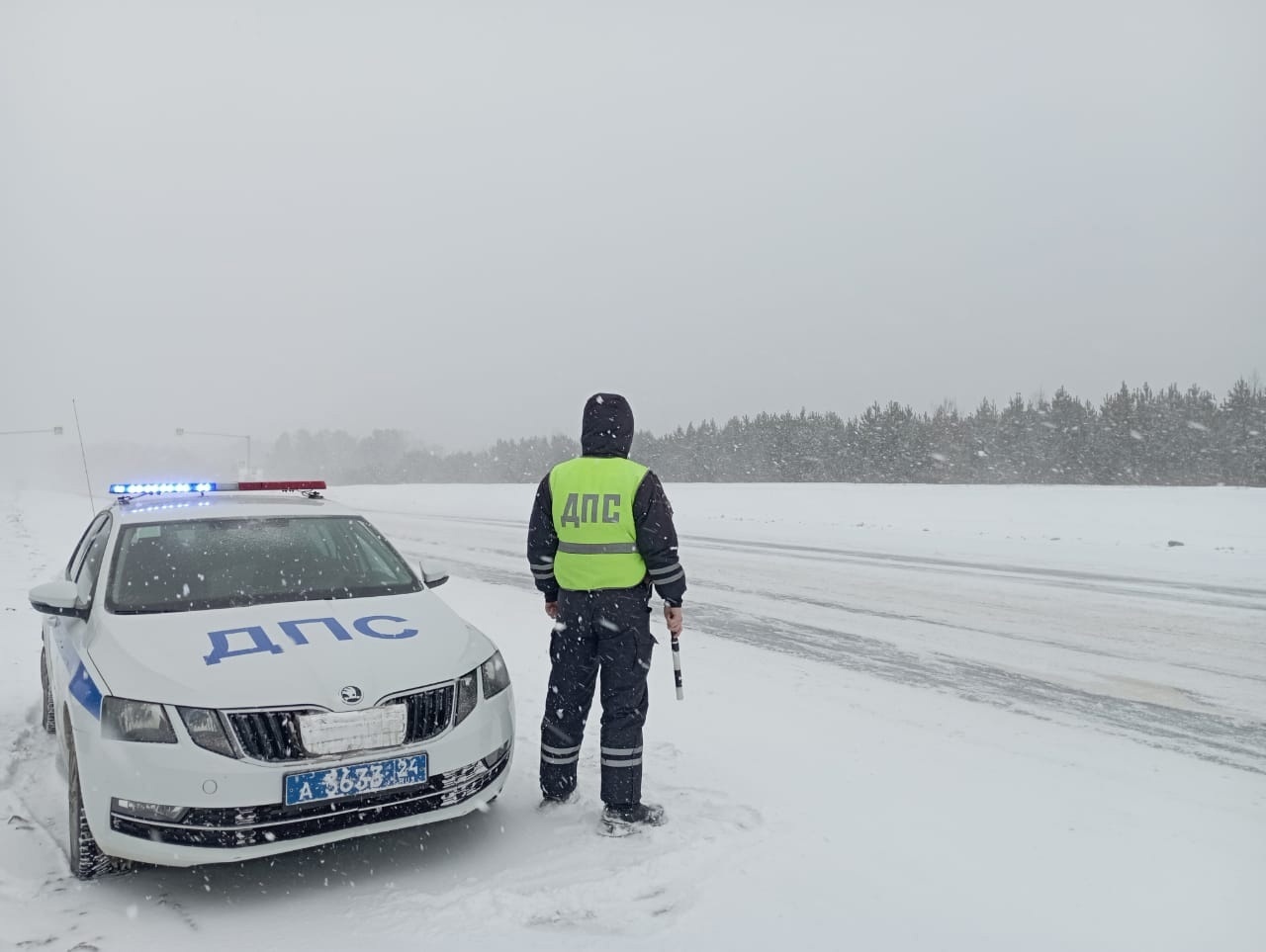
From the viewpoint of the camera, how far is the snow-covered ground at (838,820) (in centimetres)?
302

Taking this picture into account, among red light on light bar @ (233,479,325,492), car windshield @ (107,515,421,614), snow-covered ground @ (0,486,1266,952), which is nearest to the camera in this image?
snow-covered ground @ (0,486,1266,952)

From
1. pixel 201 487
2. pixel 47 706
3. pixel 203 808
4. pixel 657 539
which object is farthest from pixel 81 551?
pixel 657 539

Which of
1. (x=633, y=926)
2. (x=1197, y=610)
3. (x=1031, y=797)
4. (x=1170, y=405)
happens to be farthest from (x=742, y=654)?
(x=1170, y=405)

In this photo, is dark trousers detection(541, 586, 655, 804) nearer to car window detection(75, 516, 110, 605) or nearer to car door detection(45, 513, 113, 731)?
car door detection(45, 513, 113, 731)

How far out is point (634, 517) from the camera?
3.90 meters

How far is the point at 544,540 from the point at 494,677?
0.68m

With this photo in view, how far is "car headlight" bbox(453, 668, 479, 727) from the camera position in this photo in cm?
354

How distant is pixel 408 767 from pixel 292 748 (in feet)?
1.43

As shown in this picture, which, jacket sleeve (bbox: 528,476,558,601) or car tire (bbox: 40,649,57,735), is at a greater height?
jacket sleeve (bbox: 528,476,558,601)

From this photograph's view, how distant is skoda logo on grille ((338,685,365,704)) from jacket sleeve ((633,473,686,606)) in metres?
1.35

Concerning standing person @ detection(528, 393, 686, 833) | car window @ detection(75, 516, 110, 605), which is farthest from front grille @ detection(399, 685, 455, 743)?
car window @ detection(75, 516, 110, 605)

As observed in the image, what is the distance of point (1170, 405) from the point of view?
64.0 m

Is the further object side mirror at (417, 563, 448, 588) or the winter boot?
side mirror at (417, 563, 448, 588)

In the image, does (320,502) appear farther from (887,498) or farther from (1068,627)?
(887,498)
